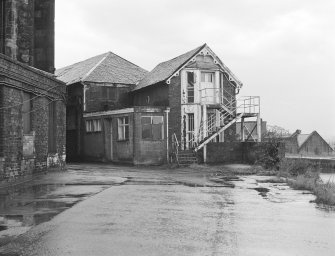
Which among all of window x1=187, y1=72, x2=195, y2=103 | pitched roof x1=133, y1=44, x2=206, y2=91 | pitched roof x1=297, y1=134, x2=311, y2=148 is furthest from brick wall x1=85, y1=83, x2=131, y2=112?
pitched roof x1=297, y1=134, x2=311, y2=148

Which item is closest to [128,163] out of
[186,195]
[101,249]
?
[186,195]

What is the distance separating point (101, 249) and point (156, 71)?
92.1 feet

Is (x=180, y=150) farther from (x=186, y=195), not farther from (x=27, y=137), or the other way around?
(x=186, y=195)

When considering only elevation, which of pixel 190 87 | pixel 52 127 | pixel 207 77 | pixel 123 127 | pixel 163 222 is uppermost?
pixel 207 77

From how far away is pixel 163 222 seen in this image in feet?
28.5

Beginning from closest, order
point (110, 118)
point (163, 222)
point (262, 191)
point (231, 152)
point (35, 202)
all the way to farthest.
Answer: point (163, 222) → point (35, 202) → point (262, 191) → point (231, 152) → point (110, 118)

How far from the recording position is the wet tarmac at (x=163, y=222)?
263 inches

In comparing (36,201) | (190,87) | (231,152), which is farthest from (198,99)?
(36,201)

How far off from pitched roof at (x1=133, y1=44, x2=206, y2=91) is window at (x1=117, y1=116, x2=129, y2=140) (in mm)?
3509

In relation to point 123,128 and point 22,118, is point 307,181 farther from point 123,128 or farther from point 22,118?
point 123,128

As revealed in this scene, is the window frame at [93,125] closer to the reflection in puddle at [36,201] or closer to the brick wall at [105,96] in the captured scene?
the brick wall at [105,96]

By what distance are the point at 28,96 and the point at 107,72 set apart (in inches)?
717

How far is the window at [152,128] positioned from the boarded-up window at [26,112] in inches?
470

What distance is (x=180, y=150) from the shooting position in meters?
29.0
